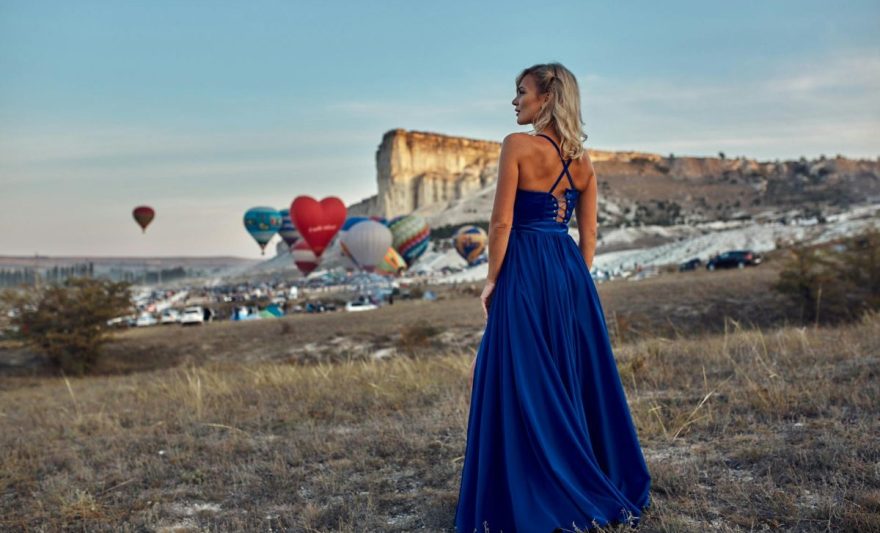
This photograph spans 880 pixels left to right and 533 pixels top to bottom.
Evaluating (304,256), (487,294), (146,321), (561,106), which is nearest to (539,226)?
(487,294)

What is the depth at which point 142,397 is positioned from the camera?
26.9 feet

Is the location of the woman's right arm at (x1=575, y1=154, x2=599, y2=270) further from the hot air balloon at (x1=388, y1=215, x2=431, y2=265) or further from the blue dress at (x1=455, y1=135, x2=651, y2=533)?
the hot air balloon at (x1=388, y1=215, x2=431, y2=265)

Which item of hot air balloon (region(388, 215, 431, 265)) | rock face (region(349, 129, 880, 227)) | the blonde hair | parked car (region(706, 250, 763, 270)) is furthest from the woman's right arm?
rock face (region(349, 129, 880, 227))

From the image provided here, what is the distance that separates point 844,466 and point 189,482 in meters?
3.63

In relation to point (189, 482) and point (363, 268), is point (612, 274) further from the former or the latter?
point (189, 482)

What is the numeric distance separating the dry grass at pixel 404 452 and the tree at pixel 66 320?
47.6 ft

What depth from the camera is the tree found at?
20.3 m

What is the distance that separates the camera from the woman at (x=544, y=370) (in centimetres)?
309

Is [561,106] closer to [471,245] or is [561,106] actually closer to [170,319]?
[170,319]

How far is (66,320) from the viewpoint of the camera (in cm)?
2067

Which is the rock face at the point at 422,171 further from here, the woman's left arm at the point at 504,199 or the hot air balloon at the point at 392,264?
the woman's left arm at the point at 504,199

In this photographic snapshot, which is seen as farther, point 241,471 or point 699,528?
point 241,471

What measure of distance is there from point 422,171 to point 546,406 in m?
150

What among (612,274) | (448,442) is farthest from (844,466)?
(612,274)
